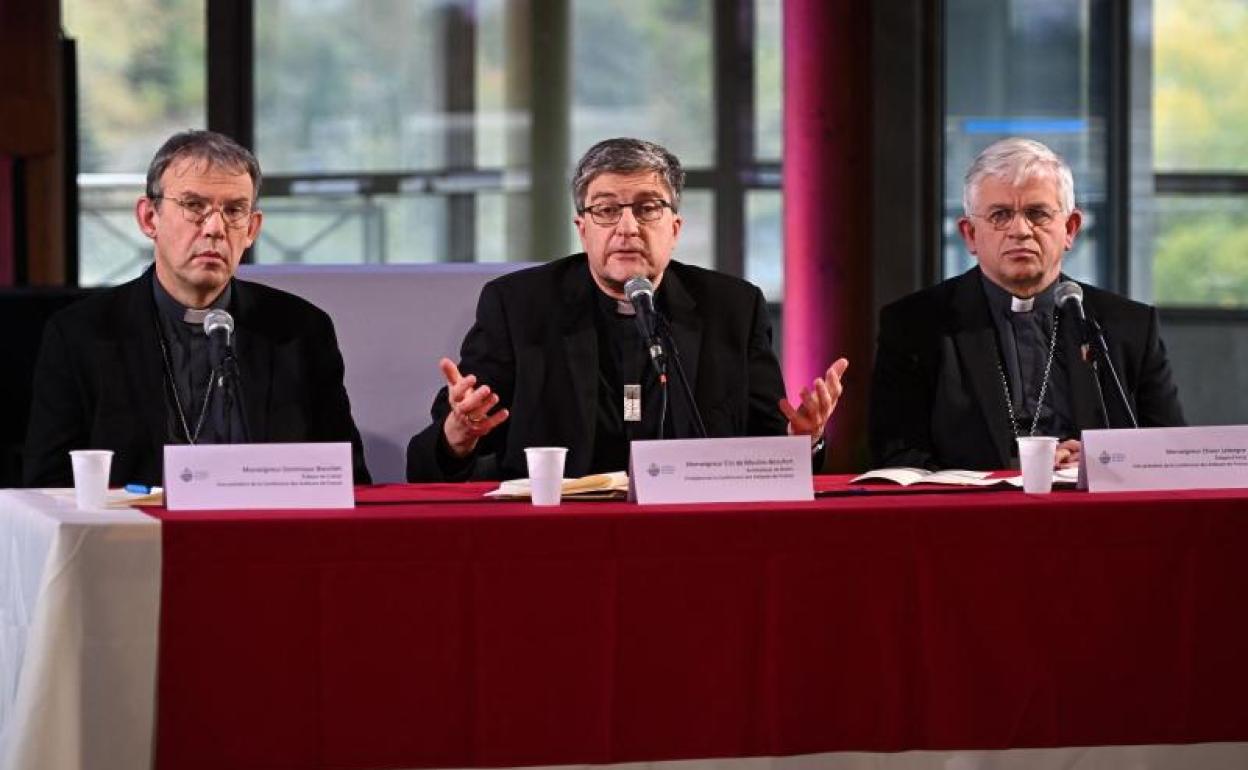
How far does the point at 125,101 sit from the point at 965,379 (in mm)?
5191

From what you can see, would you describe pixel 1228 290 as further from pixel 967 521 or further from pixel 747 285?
pixel 967 521

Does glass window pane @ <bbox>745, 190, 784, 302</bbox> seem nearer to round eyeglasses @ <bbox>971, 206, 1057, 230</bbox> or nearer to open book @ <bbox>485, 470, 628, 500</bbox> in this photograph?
round eyeglasses @ <bbox>971, 206, 1057, 230</bbox>

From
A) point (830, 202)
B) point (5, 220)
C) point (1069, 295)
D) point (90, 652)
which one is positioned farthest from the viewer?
point (830, 202)

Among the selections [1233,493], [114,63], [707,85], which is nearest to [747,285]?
[1233,493]

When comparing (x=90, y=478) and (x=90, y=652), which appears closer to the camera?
(x=90, y=652)

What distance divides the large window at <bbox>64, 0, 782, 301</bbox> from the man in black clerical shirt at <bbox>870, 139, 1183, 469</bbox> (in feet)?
14.0

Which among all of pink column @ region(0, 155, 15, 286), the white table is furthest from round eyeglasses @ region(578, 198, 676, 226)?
pink column @ region(0, 155, 15, 286)

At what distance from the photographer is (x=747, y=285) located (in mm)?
3365

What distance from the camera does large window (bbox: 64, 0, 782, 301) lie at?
756cm

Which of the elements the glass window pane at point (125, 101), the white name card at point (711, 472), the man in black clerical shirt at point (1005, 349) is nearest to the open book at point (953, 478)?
the white name card at point (711, 472)

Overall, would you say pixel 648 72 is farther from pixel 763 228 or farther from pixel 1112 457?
pixel 1112 457

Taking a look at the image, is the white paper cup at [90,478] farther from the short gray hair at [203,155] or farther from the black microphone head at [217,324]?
the short gray hair at [203,155]

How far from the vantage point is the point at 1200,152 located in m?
7.67

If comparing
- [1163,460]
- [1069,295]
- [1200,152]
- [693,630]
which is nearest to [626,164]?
[1069,295]
